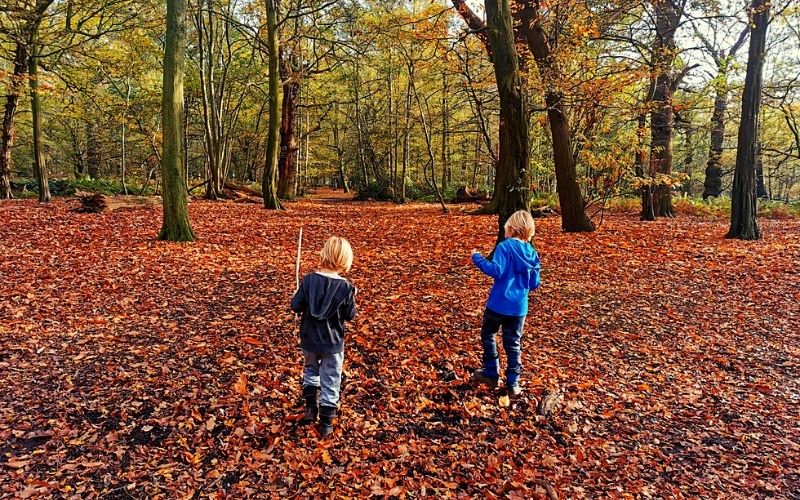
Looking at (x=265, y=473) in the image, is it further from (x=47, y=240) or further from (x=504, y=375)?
(x=47, y=240)

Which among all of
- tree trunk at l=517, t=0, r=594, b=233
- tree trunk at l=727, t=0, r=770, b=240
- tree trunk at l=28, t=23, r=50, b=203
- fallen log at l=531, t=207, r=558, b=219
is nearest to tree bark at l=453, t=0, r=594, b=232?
tree trunk at l=517, t=0, r=594, b=233

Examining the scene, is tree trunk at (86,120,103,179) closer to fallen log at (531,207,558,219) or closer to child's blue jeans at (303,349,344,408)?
fallen log at (531,207,558,219)

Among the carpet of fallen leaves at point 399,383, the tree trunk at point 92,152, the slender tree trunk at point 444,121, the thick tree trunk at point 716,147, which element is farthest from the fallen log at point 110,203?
the thick tree trunk at point 716,147

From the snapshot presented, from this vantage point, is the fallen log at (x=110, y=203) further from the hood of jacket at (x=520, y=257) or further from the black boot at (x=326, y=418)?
the hood of jacket at (x=520, y=257)

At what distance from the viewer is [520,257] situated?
3.84m

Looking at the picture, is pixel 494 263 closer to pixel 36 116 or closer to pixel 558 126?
pixel 558 126

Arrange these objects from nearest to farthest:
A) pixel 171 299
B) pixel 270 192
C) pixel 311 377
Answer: pixel 311 377
pixel 171 299
pixel 270 192

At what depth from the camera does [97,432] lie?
3.42 m

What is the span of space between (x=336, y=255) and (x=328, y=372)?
3.12 ft

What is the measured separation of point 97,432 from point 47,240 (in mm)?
7877

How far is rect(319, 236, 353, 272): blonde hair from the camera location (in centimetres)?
334

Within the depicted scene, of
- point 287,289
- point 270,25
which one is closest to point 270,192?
point 270,25

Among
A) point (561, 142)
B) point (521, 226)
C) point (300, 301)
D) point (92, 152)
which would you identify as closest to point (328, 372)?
point (300, 301)

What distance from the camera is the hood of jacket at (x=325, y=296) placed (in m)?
3.36
